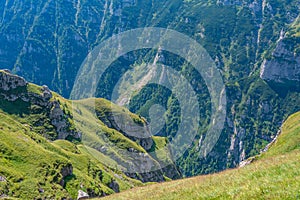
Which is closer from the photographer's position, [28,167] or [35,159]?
[28,167]

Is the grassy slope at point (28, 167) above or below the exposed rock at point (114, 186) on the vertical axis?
above

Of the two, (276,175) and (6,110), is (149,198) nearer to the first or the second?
(276,175)

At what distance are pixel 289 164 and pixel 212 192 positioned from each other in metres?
7.05

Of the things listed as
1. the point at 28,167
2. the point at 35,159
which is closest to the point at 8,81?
the point at 35,159

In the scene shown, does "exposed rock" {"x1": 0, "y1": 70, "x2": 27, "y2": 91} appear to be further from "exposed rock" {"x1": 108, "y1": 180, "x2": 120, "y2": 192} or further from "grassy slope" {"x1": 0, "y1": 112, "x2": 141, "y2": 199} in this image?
"exposed rock" {"x1": 108, "y1": 180, "x2": 120, "y2": 192}

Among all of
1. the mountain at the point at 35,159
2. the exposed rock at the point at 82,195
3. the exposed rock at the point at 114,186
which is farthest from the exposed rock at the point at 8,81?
the exposed rock at the point at 82,195

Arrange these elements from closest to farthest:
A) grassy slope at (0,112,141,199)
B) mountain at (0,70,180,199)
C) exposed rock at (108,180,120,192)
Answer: grassy slope at (0,112,141,199) → mountain at (0,70,180,199) → exposed rock at (108,180,120,192)

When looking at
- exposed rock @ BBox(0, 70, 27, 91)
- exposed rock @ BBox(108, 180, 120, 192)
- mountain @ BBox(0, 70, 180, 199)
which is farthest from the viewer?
exposed rock @ BBox(0, 70, 27, 91)

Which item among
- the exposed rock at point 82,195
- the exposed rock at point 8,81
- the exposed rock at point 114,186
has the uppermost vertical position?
the exposed rock at point 8,81

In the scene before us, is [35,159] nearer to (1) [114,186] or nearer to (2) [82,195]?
(2) [82,195]

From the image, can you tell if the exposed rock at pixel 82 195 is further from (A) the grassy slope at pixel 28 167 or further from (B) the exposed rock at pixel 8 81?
(B) the exposed rock at pixel 8 81

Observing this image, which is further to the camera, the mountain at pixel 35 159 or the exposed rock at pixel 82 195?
the exposed rock at pixel 82 195

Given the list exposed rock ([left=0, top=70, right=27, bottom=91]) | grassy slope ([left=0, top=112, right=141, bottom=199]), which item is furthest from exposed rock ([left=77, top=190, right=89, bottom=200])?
exposed rock ([left=0, top=70, right=27, bottom=91])

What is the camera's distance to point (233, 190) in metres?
21.8
